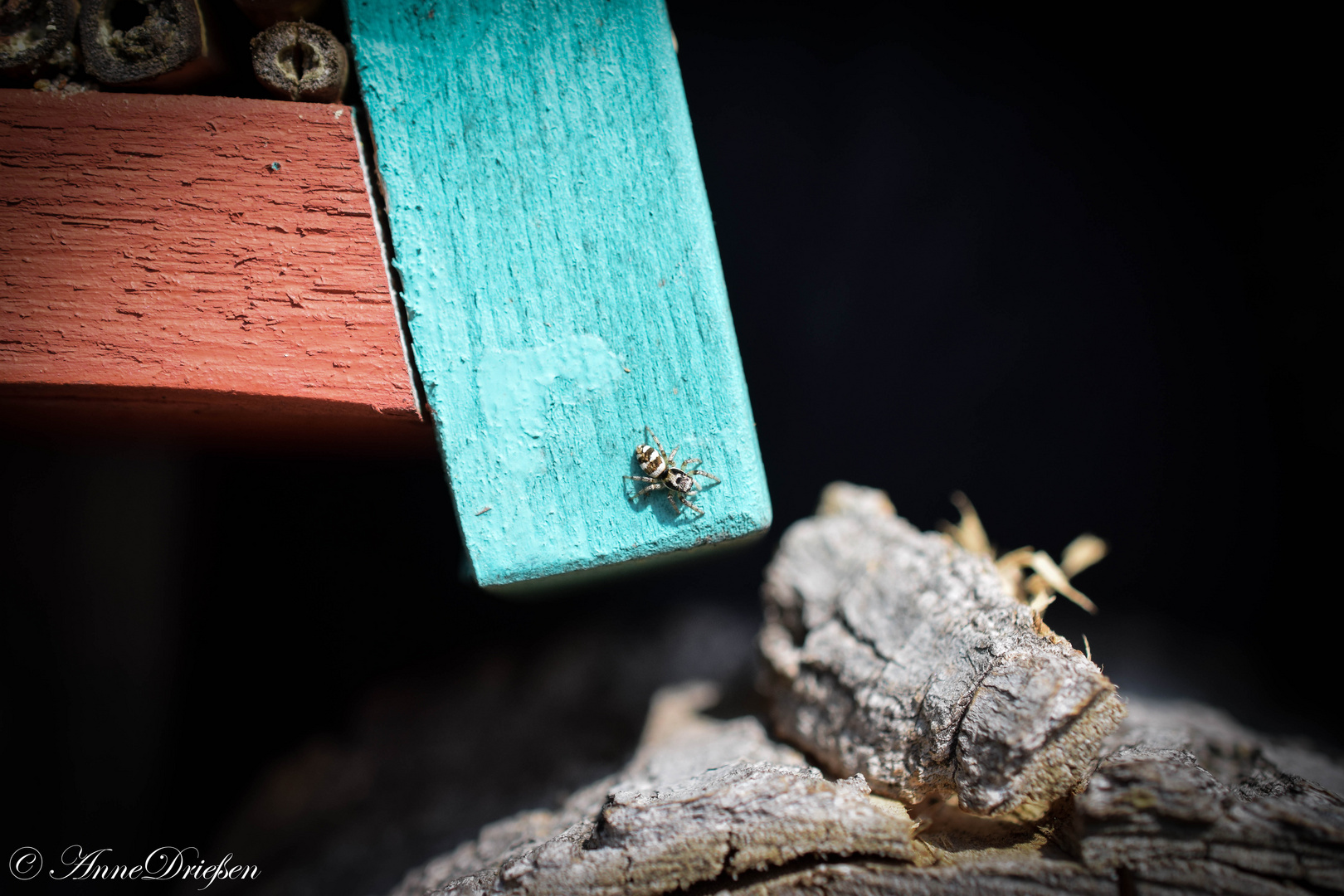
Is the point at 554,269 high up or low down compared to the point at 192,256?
down

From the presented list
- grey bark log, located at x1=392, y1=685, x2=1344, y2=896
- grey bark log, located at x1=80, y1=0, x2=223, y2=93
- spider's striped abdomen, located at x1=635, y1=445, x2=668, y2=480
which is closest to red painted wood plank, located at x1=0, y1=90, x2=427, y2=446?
grey bark log, located at x1=80, y1=0, x2=223, y2=93

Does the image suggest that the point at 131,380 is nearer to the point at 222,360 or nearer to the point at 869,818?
the point at 222,360

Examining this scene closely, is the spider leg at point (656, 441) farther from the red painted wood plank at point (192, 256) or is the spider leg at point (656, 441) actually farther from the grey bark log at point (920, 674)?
the grey bark log at point (920, 674)

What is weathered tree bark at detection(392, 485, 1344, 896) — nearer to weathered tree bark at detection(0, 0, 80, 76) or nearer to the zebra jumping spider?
the zebra jumping spider

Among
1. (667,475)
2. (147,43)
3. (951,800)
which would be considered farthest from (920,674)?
(147,43)

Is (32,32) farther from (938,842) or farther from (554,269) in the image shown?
(938,842)

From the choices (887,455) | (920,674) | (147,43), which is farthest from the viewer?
(887,455)

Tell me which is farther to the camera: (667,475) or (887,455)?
(887,455)

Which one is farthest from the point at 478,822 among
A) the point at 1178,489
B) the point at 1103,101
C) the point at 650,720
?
the point at 1103,101
